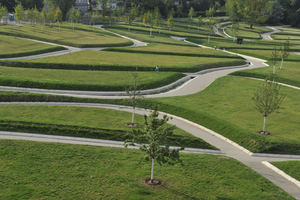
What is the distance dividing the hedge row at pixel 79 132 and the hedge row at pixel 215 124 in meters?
3.88

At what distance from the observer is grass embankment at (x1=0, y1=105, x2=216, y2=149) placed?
29.5 meters

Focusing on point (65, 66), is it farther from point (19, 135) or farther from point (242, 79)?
point (242, 79)

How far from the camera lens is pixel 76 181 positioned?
70.2 ft

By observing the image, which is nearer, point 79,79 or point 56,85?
A: point 56,85

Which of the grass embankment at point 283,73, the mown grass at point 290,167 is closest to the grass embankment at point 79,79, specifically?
the grass embankment at point 283,73

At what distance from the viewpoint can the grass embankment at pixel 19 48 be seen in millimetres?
62719

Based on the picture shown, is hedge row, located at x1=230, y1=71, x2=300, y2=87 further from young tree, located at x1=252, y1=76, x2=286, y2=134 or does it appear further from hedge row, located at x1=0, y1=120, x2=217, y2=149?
hedge row, located at x1=0, y1=120, x2=217, y2=149

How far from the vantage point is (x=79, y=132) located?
2972 cm

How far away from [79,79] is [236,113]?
945 inches

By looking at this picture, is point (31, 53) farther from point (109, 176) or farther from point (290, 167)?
point (290, 167)

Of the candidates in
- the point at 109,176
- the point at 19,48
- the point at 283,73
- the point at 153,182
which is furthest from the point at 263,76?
the point at 19,48

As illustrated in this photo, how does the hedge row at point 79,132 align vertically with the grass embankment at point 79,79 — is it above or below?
below

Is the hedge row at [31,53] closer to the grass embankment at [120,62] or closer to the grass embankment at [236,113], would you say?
the grass embankment at [120,62]

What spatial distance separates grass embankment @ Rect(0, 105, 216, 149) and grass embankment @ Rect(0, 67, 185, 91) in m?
8.01
